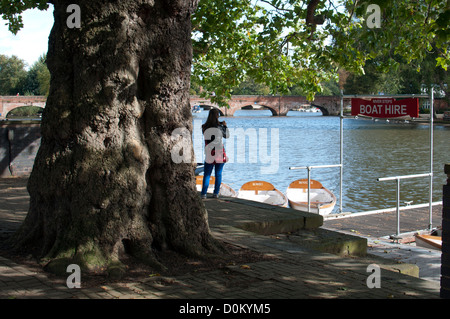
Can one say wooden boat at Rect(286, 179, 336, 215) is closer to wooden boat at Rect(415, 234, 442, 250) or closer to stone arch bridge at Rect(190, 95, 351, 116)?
wooden boat at Rect(415, 234, 442, 250)

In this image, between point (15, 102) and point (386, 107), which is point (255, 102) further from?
point (386, 107)

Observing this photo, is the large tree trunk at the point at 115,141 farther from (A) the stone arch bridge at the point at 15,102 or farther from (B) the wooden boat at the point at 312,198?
(A) the stone arch bridge at the point at 15,102

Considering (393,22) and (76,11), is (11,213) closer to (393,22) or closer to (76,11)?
(76,11)

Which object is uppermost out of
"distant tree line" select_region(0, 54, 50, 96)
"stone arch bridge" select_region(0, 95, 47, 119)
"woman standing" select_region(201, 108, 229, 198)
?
"distant tree line" select_region(0, 54, 50, 96)

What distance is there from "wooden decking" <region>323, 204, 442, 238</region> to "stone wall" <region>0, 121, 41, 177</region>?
24.9 ft

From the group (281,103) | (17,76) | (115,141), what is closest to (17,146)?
(115,141)

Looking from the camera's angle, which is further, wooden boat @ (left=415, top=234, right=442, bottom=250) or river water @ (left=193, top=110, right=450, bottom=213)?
river water @ (left=193, top=110, right=450, bottom=213)

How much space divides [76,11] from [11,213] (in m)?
3.88

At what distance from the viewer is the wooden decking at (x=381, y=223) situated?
37.8 feet

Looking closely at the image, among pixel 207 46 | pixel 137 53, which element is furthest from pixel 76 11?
pixel 207 46

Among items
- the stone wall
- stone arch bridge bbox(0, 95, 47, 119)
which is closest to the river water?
the stone wall

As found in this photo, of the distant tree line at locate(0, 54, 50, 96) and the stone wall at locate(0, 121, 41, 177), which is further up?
the distant tree line at locate(0, 54, 50, 96)

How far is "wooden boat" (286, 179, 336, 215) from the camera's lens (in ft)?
45.5

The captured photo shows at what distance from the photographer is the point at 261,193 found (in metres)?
14.9
